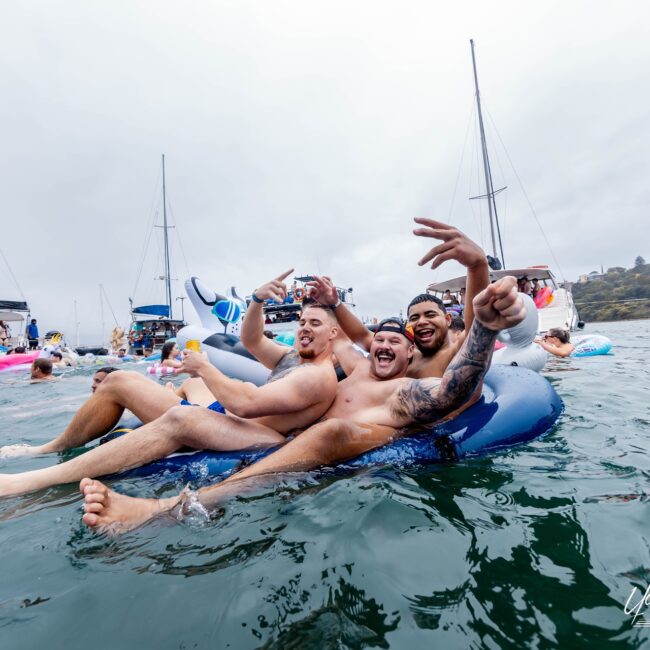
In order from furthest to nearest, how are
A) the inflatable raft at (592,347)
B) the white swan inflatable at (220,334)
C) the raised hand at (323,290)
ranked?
1. the inflatable raft at (592,347)
2. the white swan inflatable at (220,334)
3. the raised hand at (323,290)

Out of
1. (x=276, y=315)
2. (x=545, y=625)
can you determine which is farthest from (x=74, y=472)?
(x=276, y=315)

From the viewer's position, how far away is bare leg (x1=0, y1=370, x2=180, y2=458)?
9.46 feet

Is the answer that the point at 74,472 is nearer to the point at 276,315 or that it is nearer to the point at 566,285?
the point at 276,315

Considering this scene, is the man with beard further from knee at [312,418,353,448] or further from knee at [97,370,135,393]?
knee at [97,370,135,393]

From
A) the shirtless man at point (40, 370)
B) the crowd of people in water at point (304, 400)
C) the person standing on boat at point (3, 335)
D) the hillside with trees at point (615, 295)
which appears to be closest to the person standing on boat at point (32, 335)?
the person standing on boat at point (3, 335)

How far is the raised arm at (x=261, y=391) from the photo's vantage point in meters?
2.32

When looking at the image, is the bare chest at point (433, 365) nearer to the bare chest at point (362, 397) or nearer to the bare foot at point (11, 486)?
the bare chest at point (362, 397)

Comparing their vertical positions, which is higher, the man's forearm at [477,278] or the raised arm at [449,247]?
the raised arm at [449,247]

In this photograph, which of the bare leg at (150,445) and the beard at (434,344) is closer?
the bare leg at (150,445)

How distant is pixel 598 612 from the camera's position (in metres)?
1.12

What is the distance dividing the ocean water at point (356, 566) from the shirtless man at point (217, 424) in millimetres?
150

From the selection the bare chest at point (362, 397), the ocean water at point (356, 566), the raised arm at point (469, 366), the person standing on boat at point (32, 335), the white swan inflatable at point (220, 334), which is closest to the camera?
the ocean water at point (356, 566)

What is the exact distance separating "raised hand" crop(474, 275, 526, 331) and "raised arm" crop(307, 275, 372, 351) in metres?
1.56

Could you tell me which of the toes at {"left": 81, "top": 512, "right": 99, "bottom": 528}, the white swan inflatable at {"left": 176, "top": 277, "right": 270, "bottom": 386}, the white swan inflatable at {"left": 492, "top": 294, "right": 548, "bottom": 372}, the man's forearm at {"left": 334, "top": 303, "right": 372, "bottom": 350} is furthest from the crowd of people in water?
the white swan inflatable at {"left": 492, "top": 294, "right": 548, "bottom": 372}
